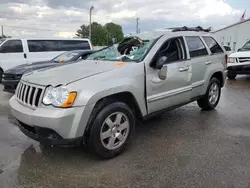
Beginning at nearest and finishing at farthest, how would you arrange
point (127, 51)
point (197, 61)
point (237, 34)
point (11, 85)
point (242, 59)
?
point (127, 51) < point (197, 61) < point (11, 85) < point (242, 59) < point (237, 34)

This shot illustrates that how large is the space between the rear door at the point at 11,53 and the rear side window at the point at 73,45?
171 centimetres

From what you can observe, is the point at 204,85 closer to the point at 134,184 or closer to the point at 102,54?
the point at 102,54

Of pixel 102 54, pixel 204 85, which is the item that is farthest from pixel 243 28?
pixel 102 54

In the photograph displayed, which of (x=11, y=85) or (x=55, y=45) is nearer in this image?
(x=11, y=85)

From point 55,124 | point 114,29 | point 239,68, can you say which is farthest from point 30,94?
point 114,29

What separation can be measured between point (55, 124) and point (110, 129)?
771 mm

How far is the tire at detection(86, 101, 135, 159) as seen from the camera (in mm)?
3318

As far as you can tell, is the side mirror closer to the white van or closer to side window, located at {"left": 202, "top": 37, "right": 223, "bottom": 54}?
side window, located at {"left": 202, "top": 37, "right": 223, "bottom": 54}

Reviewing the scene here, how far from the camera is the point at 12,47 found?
10.6 metres

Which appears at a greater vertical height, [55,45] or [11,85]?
[55,45]

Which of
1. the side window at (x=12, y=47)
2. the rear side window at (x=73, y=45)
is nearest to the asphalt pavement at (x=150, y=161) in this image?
the side window at (x=12, y=47)

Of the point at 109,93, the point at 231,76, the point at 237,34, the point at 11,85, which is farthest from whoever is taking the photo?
the point at 237,34

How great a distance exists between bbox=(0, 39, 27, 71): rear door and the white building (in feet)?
41.7

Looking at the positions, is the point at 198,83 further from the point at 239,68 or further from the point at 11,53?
the point at 11,53
